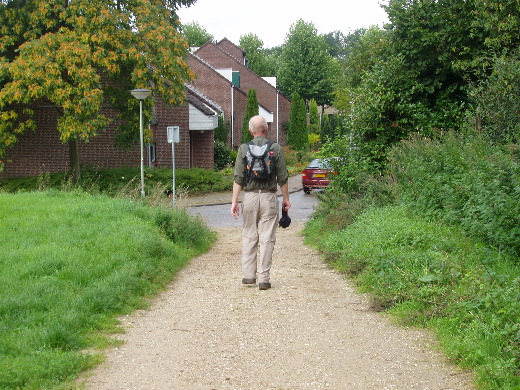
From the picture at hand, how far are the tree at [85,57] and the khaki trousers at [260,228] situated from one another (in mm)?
15118

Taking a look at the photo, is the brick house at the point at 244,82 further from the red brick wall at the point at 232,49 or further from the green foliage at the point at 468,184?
the green foliage at the point at 468,184

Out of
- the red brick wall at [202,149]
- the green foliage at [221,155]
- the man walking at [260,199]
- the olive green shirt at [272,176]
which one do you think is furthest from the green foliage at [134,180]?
the olive green shirt at [272,176]

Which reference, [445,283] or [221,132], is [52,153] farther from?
[445,283]

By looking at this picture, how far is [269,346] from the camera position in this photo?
5492 mm

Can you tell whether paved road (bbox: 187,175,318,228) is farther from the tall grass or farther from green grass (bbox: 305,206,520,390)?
green grass (bbox: 305,206,520,390)

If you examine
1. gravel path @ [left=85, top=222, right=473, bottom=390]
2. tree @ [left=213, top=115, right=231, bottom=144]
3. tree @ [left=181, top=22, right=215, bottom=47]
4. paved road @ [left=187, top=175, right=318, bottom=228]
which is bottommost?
paved road @ [left=187, top=175, right=318, bottom=228]

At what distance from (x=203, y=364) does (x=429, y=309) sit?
2271 millimetres

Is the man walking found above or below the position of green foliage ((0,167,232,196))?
above

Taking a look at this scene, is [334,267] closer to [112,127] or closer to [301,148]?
[112,127]

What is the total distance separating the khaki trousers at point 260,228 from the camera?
785 centimetres

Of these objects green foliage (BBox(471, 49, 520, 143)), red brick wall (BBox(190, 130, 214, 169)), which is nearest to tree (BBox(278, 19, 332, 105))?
red brick wall (BBox(190, 130, 214, 169))

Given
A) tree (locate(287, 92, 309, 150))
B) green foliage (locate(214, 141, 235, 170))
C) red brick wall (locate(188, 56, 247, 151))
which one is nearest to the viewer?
green foliage (locate(214, 141, 235, 170))

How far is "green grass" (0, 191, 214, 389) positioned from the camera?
16.4 ft

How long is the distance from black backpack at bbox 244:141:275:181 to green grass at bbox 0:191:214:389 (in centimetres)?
180
